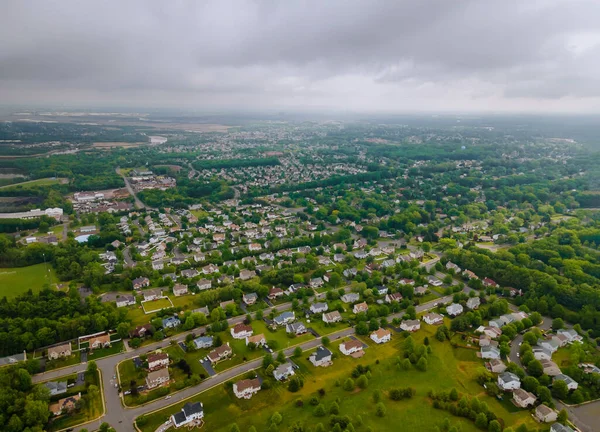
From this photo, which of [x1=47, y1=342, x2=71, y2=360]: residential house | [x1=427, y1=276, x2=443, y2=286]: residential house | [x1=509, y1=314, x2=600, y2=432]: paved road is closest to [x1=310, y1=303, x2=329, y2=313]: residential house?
[x1=427, y1=276, x2=443, y2=286]: residential house

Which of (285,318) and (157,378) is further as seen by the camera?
(285,318)

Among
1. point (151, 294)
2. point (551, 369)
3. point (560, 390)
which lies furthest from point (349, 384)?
point (151, 294)

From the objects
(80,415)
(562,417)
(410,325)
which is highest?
(562,417)

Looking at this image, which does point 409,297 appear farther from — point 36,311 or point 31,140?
point 31,140

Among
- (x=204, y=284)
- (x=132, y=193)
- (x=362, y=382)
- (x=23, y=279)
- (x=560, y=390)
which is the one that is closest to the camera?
(x=560, y=390)

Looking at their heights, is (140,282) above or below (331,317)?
above

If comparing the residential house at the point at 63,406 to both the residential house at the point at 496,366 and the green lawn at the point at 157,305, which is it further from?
the residential house at the point at 496,366

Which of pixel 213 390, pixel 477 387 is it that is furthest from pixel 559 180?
pixel 213 390

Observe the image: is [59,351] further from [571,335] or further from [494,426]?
[571,335]
